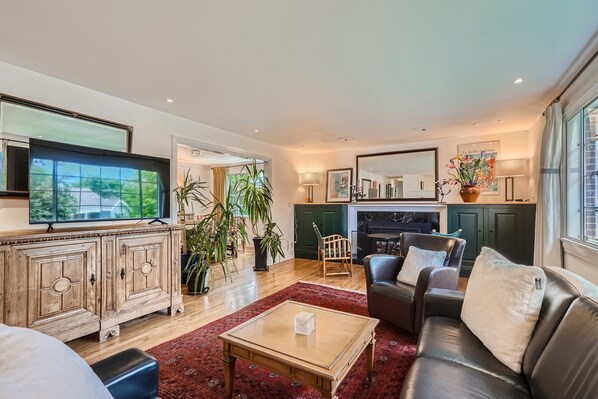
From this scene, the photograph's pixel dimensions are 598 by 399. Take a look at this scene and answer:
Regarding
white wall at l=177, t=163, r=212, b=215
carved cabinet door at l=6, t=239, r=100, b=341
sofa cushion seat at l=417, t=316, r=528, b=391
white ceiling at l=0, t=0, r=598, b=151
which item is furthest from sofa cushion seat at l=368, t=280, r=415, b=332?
white wall at l=177, t=163, r=212, b=215

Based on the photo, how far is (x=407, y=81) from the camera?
2738 mm

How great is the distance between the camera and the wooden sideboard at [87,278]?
211 centimetres

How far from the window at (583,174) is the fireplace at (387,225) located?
2.34m

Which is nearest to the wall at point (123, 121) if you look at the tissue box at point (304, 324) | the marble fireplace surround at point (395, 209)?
the marble fireplace surround at point (395, 209)

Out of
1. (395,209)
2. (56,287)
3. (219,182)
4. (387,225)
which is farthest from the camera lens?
(219,182)

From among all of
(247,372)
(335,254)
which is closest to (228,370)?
(247,372)

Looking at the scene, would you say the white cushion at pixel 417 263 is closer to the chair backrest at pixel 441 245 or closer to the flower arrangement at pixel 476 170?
the chair backrest at pixel 441 245

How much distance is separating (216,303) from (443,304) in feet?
8.59

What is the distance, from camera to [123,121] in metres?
3.25

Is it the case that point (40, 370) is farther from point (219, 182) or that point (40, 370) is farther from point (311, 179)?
point (219, 182)

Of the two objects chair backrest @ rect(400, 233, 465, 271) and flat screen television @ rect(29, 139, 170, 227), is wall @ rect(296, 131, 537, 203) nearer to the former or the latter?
chair backrest @ rect(400, 233, 465, 271)

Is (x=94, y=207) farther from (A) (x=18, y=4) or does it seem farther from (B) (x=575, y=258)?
(B) (x=575, y=258)

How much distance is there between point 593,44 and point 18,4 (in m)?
3.97

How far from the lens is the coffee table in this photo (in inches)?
55.6
